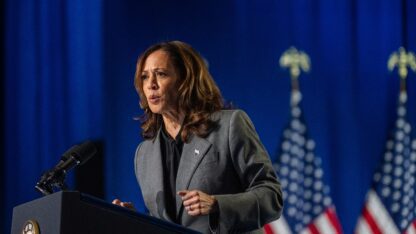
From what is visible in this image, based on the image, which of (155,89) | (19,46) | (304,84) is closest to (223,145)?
(155,89)

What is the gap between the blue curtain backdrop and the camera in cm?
438

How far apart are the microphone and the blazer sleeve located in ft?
1.17

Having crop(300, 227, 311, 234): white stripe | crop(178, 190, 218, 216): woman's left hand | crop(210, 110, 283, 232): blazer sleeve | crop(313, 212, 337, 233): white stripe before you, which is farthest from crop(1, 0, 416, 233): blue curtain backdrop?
crop(178, 190, 218, 216): woman's left hand

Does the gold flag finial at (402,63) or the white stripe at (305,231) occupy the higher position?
the gold flag finial at (402,63)

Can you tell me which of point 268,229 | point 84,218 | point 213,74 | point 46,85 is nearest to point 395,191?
point 268,229

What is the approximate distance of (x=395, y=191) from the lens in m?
5.54

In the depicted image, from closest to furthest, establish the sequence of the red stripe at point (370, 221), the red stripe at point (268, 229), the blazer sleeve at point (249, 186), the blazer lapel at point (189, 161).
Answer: the blazer sleeve at point (249, 186)
the blazer lapel at point (189, 161)
the red stripe at point (268, 229)
the red stripe at point (370, 221)

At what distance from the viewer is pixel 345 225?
5.29m

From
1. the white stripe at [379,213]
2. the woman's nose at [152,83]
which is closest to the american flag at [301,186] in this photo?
the white stripe at [379,213]

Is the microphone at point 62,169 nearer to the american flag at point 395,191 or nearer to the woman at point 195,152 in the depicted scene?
the woman at point 195,152

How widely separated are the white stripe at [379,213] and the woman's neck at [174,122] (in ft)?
10.8

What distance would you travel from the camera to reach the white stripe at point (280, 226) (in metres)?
5.05

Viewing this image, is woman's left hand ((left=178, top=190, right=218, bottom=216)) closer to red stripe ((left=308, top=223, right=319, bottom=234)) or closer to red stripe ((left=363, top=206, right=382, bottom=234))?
red stripe ((left=308, top=223, right=319, bottom=234))

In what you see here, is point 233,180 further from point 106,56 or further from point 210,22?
point 210,22
